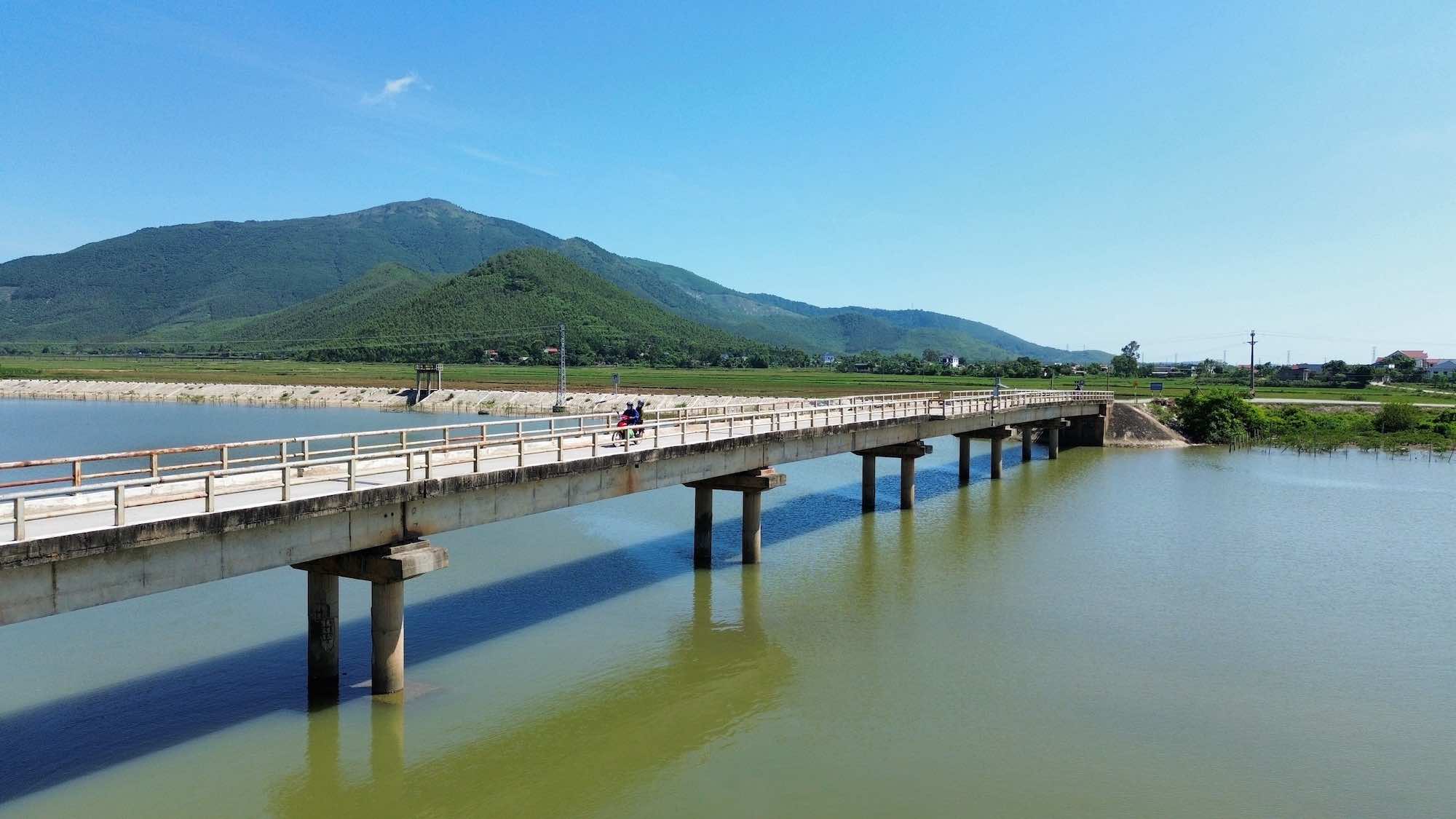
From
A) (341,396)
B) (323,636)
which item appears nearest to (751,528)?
(323,636)

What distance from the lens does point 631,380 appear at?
15388 centimetres

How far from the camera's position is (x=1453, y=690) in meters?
21.6

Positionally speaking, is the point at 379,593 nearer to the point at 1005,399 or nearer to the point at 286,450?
the point at 286,450

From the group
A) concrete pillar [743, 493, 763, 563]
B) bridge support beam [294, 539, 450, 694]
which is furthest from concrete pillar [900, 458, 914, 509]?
bridge support beam [294, 539, 450, 694]

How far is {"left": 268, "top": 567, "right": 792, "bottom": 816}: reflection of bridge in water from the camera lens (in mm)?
16172

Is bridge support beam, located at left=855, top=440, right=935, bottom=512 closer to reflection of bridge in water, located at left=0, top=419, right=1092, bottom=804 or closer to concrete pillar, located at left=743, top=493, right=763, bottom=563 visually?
reflection of bridge in water, located at left=0, top=419, right=1092, bottom=804

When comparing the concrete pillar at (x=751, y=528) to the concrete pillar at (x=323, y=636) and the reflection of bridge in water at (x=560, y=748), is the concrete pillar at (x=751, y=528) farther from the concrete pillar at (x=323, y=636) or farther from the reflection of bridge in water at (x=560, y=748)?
the concrete pillar at (x=323, y=636)

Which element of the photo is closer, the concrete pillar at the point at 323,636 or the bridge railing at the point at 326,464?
the bridge railing at the point at 326,464

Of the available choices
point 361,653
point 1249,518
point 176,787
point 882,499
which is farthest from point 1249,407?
point 176,787

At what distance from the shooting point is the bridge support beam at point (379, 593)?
61.5 feet

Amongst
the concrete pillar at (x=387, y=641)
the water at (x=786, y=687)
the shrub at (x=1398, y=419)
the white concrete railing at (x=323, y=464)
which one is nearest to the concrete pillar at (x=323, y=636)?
the water at (x=786, y=687)

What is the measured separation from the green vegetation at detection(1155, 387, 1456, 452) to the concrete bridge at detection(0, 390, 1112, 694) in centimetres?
6104

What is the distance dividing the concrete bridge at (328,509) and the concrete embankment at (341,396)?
65.0 meters

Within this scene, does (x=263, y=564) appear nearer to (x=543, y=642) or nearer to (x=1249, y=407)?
(x=543, y=642)
